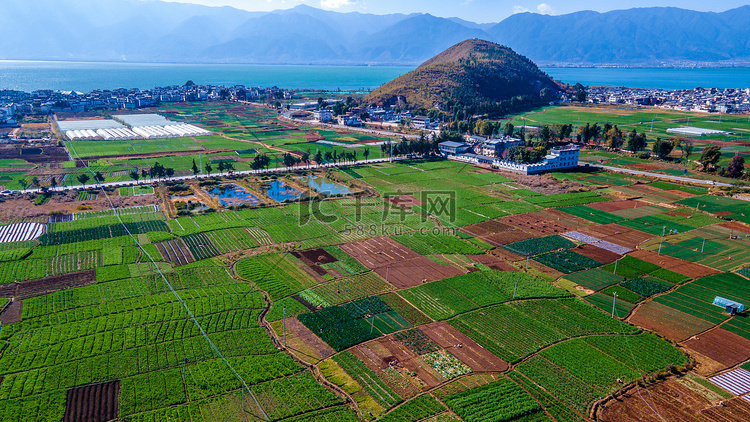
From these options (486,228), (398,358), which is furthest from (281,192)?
(398,358)

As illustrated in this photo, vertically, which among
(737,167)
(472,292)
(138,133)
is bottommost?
(472,292)

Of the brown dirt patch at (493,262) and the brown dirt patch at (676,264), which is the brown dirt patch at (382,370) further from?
the brown dirt patch at (676,264)

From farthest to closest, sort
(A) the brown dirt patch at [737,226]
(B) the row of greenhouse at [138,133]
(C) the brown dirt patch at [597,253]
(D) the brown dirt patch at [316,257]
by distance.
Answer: (B) the row of greenhouse at [138,133]
(A) the brown dirt patch at [737,226]
(C) the brown dirt patch at [597,253]
(D) the brown dirt patch at [316,257]

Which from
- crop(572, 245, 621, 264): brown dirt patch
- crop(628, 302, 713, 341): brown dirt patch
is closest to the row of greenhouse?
crop(572, 245, 621, 264): brown dirt patch

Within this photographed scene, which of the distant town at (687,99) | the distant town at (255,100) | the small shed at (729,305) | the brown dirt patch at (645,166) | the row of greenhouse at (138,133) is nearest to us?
the small shed at (729,305)

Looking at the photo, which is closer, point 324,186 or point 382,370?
point 382,370

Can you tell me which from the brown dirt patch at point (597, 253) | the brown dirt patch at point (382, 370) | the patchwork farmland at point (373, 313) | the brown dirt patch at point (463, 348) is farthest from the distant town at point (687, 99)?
the brown dirt patch at point (382, 370)

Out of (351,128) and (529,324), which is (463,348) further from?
(351,128)

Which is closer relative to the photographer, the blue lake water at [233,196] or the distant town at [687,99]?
the blue lake water at [233,196]

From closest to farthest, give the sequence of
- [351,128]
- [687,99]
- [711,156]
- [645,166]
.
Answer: [711,156] < [645,166] < [351,128] < [687,99]
